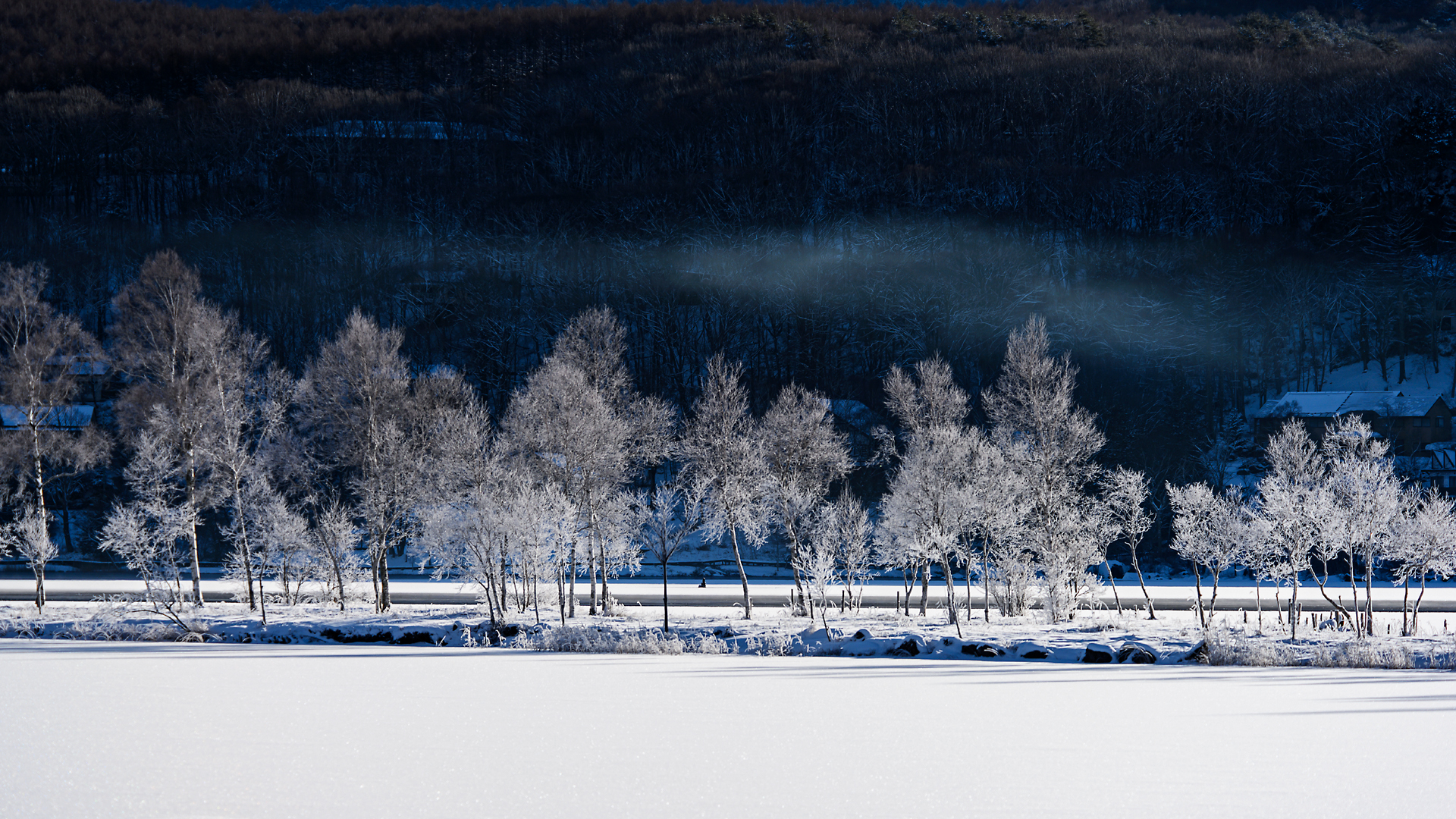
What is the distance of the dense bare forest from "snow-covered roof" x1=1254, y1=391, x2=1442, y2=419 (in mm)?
5383

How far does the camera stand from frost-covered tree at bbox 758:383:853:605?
3453 cm

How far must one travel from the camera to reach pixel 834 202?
9975cm

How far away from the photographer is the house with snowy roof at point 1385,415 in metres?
61.1

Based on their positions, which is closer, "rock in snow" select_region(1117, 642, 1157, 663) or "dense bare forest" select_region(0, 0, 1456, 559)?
"rock in snow" select_region(1117, 642, 1157, 663)

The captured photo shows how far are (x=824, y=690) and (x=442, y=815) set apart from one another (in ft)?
34.5

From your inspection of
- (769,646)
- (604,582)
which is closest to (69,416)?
(604,582)

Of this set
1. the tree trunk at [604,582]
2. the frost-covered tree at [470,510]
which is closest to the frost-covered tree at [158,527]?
the frost-covered tree at [470,510]

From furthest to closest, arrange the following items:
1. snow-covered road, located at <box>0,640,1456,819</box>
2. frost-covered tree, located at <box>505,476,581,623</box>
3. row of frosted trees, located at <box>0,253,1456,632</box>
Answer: row of frosted trees, located at <box>0,253,1456,632</box>
frost-covered tree, located at <box>505,476,581,623</box>
snow-covered road, located at <box>0,640,1456,819</box>

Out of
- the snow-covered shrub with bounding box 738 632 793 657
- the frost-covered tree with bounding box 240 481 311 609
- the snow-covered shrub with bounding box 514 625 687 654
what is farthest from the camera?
the frost-covered tree with bounding box 240 481 311 609

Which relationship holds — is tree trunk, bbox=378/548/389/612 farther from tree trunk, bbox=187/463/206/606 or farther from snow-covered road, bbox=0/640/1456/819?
snow-covered road, bbox=0/640/1456/819

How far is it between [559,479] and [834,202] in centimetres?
7258

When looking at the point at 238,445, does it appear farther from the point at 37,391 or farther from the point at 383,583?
the point at 383,583

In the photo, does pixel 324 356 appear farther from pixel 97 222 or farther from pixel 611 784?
pixel 97 222

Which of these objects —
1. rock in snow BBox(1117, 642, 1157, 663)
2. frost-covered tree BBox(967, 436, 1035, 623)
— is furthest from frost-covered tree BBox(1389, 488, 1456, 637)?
frost-covered tree BBox(967, 436, 1035, 623)
